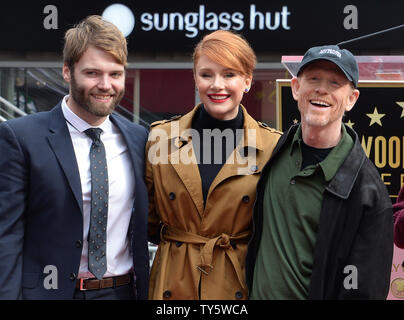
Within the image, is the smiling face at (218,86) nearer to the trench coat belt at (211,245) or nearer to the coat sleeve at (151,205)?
the coat sleeve at (151,205)

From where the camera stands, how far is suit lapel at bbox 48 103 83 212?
3092 mm

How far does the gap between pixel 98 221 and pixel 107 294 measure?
0.38 m

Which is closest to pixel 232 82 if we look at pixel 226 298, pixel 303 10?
pixel 226 298

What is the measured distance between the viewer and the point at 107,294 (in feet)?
10.4

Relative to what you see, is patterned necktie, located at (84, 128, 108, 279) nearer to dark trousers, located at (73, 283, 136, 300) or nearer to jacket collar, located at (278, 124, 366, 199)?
dark trousers, located at (73, 283, 136, 300)

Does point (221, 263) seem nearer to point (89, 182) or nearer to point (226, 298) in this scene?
point (226, 298)

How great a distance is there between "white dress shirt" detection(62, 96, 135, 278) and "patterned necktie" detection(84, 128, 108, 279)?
0.04m

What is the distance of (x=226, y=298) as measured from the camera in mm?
3232

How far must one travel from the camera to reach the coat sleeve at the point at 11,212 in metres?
2.96

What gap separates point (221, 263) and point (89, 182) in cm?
80

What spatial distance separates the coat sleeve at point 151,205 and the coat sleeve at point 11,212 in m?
0.71

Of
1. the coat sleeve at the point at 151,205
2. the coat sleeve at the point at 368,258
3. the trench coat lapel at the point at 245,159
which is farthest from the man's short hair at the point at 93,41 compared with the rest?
the coat sleeve at the point at 368,258

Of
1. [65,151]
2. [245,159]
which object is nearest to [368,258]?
[245,159]

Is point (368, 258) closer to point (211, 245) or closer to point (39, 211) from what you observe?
point (211, 245)
